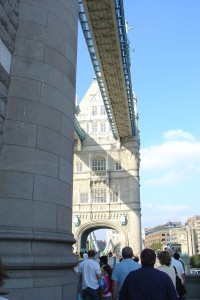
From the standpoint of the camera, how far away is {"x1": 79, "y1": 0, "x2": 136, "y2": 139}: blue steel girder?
22.5 metres

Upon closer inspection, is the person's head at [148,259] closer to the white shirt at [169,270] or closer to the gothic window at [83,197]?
the white shirt at [169,270]

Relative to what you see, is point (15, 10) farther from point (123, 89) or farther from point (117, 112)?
point (117, 112)

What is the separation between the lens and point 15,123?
5.26 m

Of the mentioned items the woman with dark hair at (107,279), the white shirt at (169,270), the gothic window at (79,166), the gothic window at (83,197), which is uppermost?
the gothic window at (79,166)

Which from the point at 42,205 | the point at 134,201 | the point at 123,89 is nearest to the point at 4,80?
the point at 42,205

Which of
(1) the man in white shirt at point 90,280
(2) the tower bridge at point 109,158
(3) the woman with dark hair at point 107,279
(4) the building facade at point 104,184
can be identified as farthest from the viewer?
(4) the building facade at point 104,184

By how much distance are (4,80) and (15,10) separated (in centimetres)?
142

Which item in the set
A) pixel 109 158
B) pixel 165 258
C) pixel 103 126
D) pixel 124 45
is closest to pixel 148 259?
pixel 165 258

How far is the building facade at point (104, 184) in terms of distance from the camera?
37406 mm

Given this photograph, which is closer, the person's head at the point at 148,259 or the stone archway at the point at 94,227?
the person's head at the point at 148,259

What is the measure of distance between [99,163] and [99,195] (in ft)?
13.2

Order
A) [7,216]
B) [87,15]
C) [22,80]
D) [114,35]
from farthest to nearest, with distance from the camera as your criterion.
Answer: [114,35] < [87,15] < [22,80] < [7,216]

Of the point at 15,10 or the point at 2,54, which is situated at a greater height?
the point at 15,10

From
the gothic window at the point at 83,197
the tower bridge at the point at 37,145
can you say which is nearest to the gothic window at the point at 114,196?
the gothic window at the point at 83,197
